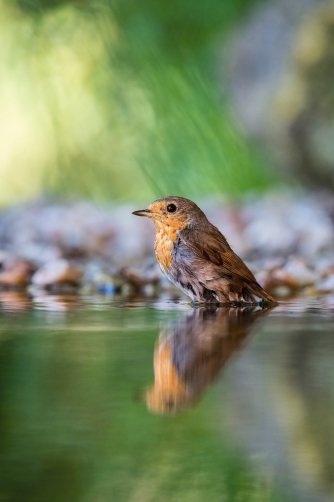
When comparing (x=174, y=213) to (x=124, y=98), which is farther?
(x=124, y=98)

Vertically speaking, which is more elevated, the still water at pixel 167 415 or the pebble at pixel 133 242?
the pebble at pixel 133 242

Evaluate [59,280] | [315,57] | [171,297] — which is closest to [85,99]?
[315,57]

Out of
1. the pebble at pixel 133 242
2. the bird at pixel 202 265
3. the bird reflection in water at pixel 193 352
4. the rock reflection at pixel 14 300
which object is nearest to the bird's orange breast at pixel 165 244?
the bird at pixel 202 265

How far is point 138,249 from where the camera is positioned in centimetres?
518

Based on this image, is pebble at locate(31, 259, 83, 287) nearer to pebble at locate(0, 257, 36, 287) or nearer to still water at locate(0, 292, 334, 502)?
pebble at locate(0, 257, 36, 287)

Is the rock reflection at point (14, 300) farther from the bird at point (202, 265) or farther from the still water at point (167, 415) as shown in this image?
the still water at point (167, 415)

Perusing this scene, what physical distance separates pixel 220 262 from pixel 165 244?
0.63 feet

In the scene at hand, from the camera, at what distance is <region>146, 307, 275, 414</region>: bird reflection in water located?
1167 mm

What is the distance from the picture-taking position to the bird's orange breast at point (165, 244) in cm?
269

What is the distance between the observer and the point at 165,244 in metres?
2.74

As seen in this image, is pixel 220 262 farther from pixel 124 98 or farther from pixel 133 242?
pixel 124 98

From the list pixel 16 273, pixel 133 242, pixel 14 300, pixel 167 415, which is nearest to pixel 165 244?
pixel 14 300

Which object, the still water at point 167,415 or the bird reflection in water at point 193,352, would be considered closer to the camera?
the still water at point 167,415

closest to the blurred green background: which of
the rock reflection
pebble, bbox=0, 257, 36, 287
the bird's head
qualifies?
pebble, bbox=0, 257, 36, 287
